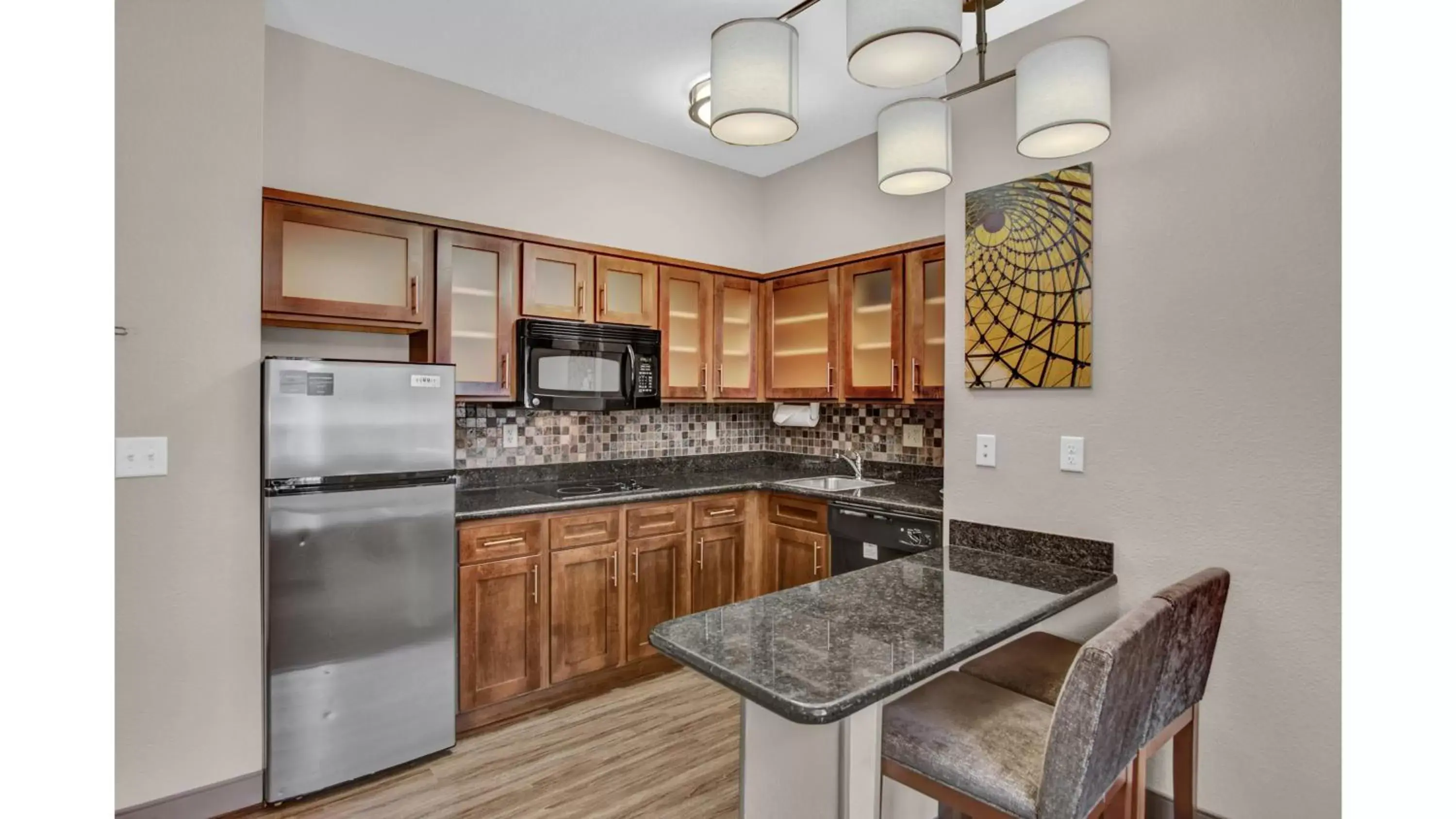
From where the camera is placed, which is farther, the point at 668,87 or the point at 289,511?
the point at 668,87

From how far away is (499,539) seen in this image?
2.70m

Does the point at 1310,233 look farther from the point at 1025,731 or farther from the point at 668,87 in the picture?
the point at 668,87

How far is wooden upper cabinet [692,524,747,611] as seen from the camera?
3326 mm

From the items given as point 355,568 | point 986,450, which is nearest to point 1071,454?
point 986,450

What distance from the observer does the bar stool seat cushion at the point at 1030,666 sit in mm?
1660

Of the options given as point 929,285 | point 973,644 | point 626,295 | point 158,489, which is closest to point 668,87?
point 626,295

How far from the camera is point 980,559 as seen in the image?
7.28 feet

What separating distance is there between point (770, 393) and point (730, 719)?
6.04ft

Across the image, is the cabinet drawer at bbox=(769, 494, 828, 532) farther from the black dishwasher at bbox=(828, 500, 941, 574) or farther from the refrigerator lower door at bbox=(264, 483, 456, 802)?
the refrigerator lower door at bbox=(264, 483, 456, 802)

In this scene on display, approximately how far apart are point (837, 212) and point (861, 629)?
2.86 m

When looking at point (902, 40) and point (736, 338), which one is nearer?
point (902, 40)

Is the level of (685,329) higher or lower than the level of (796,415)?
higher

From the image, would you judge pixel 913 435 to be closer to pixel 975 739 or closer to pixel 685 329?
pixel 685 329

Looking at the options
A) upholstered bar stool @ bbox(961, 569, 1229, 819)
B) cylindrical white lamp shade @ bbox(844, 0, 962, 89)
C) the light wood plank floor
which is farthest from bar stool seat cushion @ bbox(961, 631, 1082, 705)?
cylindrical white lamp shade @ bbox(844, 0, 962, 89)
